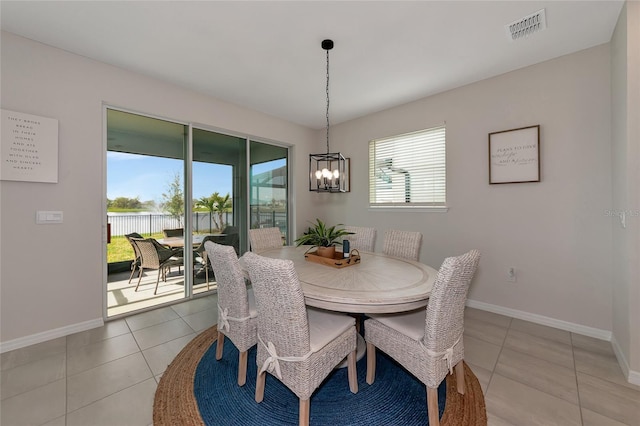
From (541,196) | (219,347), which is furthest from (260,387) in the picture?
(541,196)

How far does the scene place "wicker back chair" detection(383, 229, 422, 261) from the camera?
2.59 metres

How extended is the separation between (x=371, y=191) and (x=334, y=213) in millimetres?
861

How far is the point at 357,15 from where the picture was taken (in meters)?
2.04

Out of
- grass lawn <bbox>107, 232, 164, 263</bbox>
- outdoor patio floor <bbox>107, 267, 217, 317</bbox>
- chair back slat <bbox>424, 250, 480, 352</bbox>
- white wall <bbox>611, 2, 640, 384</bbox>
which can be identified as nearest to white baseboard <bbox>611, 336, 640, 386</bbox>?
white wall <bbox>611, 2, 640, 384</bbox>

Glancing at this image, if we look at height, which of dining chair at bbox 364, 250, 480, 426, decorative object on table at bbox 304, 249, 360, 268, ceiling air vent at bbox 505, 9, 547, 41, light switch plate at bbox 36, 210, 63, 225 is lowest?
dining chair at bbox 364, 250, 480, 426

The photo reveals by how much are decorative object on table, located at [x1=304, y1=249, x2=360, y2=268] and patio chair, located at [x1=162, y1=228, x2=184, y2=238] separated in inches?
77.5

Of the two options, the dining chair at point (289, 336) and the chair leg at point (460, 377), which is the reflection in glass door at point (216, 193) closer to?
the dining chair at point (289, 336)

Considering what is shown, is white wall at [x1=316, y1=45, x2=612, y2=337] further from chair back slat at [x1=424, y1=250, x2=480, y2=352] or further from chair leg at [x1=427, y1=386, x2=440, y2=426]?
chair leg at [x1=427, y1=386, x2=440, y2=426]

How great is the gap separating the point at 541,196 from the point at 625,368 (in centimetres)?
155

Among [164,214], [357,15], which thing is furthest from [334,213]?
[357,15]

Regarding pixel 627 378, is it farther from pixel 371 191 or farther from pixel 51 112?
pixel 51 112

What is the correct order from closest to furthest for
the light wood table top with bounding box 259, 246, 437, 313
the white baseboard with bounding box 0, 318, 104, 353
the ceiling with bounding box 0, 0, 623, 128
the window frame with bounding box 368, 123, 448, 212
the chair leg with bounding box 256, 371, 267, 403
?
the light wood table top with bounding box 259, 246, 437, 313 < the chair leg with bounding box 256, 371, 267, 403 < the ceiling with bounding box 0, 0, 623, 128 < the white baseboard with bounding box 0, 318, 104, 353 < the window frame with bounding box 368, 123, 448, 212

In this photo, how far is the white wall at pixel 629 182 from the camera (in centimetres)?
183

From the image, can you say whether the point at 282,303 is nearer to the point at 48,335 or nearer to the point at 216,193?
the point at 48,335
